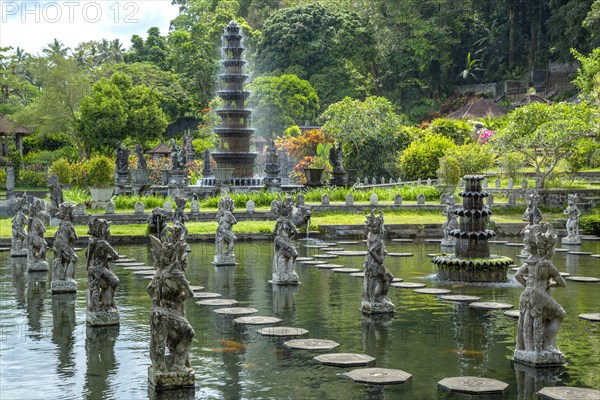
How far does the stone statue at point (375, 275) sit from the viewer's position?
15523 mm

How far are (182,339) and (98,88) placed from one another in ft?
165

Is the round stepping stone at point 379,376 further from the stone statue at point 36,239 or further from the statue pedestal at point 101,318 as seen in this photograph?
the stone statue at point 36,239

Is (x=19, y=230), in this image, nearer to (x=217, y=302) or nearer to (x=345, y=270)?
(x=345, y=270)

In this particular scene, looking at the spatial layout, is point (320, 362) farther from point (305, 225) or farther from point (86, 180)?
point (86, 180)

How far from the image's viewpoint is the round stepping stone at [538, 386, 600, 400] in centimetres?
1008

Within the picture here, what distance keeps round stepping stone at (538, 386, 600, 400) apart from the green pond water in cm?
22

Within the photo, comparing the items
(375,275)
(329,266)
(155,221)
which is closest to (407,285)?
(329,266)

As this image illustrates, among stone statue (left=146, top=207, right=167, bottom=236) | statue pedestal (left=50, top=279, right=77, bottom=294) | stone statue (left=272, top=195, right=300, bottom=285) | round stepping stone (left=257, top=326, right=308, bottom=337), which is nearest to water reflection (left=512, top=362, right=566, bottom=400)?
round stepping stone (left=257, top=326, right=308, bottom=337)

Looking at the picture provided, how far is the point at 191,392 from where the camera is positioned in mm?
10547

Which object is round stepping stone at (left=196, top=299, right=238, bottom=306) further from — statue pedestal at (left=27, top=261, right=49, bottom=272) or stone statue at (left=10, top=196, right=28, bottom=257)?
stone statue at (left=10, top=196, right=28, bottom=257)

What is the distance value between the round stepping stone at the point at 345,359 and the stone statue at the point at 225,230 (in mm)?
10530

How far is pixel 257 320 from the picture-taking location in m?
15.1

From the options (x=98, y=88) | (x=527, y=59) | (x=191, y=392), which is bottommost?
(x=191, y=392)

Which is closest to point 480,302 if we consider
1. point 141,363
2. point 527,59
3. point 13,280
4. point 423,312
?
point 423,312
